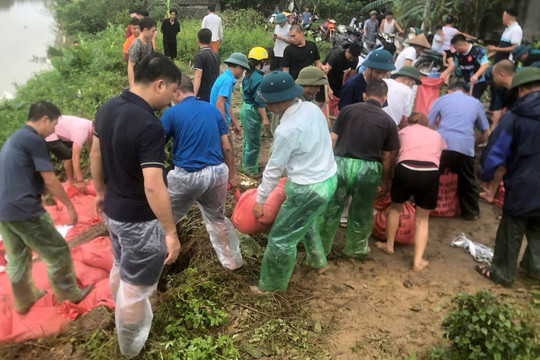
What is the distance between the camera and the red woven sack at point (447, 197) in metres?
5.02

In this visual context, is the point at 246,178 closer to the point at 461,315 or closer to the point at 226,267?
the point at 226,267

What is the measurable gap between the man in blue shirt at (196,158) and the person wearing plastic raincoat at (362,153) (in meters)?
1.07

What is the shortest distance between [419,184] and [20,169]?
132 inches

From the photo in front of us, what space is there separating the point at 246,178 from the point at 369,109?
94.1 inches

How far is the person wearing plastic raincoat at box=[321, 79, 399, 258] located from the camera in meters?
3.83

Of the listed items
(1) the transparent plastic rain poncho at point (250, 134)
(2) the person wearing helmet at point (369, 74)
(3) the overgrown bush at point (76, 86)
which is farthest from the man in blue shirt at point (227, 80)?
(3) the overgrown bush at point (76, 86)

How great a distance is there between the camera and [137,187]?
2.60 m

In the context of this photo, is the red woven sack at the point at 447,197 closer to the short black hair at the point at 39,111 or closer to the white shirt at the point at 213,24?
the short black hair at the point at 39,111

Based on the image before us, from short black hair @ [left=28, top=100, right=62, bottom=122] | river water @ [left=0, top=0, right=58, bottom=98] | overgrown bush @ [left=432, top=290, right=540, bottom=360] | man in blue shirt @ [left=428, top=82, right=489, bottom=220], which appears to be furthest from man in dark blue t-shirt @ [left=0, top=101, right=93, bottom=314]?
river water @ [left=0, top=0, right=58, bottom=98]

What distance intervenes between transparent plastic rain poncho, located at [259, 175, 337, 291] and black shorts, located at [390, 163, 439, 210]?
2.91 ft

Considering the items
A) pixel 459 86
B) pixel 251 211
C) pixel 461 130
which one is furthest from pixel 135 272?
pixel 459 86

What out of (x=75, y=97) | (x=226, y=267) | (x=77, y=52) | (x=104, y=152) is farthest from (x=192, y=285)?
(x=77, y=52)

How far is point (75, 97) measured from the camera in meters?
8.75

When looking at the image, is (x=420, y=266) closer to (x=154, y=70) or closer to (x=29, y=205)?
(x=154, y=70)
